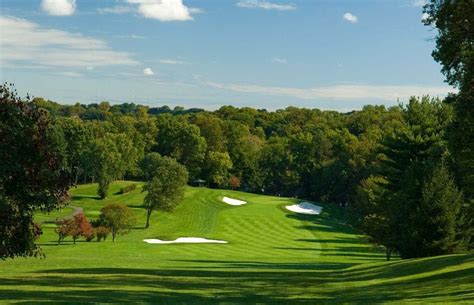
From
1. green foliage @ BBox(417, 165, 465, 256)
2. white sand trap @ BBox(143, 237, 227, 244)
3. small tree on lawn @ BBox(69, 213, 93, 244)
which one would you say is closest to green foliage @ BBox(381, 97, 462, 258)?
green foliage @ BBox(417, 165, 465, 256)

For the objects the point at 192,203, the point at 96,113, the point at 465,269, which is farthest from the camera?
the point at 96,113

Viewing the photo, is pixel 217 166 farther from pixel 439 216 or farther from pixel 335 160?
pixel 439 216

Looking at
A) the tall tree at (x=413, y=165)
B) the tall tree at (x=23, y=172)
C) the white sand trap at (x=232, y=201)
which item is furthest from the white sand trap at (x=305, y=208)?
the tall tree at (x=23, y=172)

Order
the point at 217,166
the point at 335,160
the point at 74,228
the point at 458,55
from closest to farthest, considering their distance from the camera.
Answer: the point at 458,55, the point at 74,228, the point at 335,160, the point at 217,166

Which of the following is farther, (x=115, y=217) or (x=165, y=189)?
(x=165, y=189)

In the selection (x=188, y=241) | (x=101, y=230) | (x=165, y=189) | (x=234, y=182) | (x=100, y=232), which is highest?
(x=165, y=189)

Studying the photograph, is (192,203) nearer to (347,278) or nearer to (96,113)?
(347,278)

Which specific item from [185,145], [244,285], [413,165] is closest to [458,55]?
[244,285]

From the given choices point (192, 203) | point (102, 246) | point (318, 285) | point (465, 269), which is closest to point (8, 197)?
point (318, 285)
